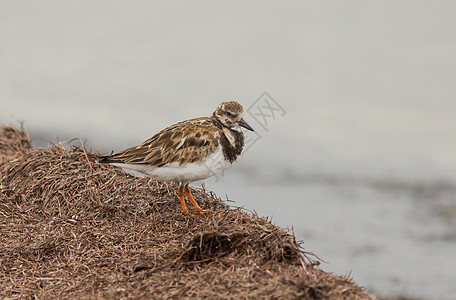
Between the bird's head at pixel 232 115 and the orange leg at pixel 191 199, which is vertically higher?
the bird's head at pixel 232 115

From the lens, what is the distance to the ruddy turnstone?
6.72 m

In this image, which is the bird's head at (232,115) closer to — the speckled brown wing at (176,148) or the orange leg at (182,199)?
the speckled brown wing at (176,148)

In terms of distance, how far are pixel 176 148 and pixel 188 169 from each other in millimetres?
346

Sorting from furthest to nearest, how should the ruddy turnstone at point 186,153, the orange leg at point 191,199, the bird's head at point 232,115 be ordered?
the bird's head at point 232,115, the ruddy turnstone at point 186,153, the orange leg at point 191,199

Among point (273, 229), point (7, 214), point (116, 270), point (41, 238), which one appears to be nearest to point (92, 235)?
point (41, 238)

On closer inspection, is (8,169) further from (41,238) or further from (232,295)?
(232,295)

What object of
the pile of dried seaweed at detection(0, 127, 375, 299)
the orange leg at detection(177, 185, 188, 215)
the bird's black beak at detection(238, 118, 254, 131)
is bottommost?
the pile of dried seaweed at detection(0, 127, 375, 299)

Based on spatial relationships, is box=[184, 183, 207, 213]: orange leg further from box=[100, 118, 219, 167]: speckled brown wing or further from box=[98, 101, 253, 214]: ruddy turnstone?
box=[100, 118, 219, 167]: speckled brown wing

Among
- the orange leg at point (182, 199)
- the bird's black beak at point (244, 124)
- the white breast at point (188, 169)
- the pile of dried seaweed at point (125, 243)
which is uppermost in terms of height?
the bird's black beak at point (244, 124)

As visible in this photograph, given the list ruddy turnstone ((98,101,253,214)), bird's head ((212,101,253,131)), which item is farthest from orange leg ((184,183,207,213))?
bird's head ((212,101,253,131))

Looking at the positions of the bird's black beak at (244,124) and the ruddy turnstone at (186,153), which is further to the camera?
the bird's black beak at (244,124)

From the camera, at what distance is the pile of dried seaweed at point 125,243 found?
15.4 ft

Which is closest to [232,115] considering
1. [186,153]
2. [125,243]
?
[186,153]

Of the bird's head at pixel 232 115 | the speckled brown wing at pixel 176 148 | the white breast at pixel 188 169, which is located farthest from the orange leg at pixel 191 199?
the bird's head at pixel 232 115
